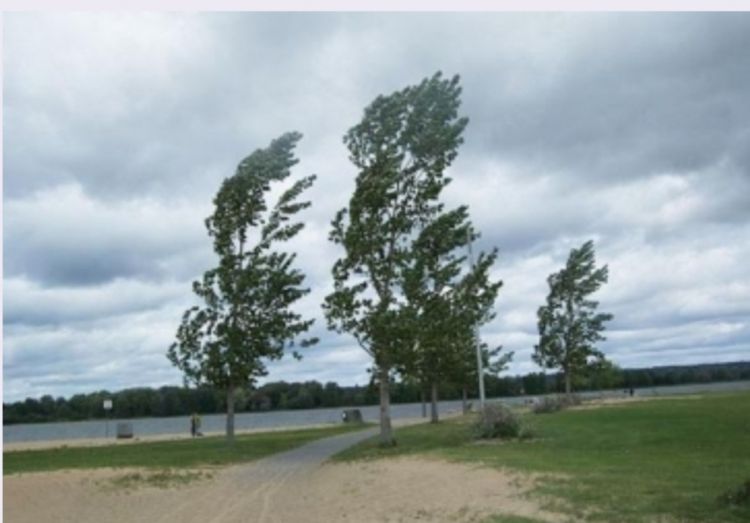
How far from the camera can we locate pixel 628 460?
17.6 m

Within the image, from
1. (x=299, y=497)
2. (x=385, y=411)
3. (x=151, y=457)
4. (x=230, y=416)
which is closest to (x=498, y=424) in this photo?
(x=385, y=411)

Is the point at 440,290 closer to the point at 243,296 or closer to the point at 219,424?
the point at 243,296

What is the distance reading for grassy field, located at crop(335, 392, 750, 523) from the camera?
11.5 m

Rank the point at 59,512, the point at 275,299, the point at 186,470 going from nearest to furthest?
the point at 59,512 → the point at 186,470 → the point at 275,299

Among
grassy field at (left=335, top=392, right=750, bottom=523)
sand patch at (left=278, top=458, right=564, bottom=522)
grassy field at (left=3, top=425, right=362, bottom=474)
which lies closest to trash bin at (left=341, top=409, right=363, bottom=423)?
grassy field at (left=3, top=425, right=362, bottom=474)

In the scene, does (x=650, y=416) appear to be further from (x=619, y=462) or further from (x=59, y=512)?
(x=59, y=512)

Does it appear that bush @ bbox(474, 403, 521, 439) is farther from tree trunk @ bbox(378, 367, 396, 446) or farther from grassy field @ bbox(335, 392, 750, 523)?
tree trunk @ bbox(378, 367, 396, 446)

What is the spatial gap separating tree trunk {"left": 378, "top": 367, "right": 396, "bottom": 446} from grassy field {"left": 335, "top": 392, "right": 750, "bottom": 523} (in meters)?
0.50

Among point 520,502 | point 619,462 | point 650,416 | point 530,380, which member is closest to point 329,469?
point 619,462

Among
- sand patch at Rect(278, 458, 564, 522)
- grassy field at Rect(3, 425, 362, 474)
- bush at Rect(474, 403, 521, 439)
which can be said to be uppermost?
bush at Rect(474, 403, 521, 439)

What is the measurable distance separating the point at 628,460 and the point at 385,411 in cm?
1139

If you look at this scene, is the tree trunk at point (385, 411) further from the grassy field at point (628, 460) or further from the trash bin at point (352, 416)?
the trash bin at point (352, 416)

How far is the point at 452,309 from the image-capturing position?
28.0 m

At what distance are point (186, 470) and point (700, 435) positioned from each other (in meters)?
13.0
